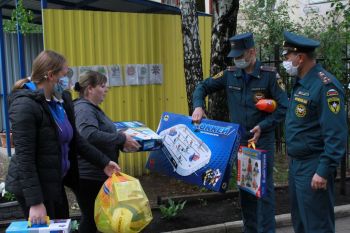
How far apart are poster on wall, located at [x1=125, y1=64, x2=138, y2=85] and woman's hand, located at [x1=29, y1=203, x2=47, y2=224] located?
420cm

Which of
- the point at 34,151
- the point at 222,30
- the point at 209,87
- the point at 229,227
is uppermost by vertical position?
the point at 222,30

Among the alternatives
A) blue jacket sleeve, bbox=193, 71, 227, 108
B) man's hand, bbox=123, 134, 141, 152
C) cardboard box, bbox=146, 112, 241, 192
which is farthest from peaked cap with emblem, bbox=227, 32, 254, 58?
man's hand, bbox=123, 134, 141, 152

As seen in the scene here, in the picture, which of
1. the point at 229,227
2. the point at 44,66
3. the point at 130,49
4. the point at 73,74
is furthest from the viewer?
the point at 130,49

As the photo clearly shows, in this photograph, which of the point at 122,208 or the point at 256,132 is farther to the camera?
the point at 256,132

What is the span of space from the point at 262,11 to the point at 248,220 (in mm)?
10787

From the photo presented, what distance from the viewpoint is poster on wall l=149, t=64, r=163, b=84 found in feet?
24.5

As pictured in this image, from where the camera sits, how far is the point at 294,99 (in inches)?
149

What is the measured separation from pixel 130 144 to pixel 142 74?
3329 millimetres

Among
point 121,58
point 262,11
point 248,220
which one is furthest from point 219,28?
point 262,11

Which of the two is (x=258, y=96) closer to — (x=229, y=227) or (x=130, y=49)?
(x=229, y=227)

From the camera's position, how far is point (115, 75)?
281 inches

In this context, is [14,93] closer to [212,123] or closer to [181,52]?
[212,123]

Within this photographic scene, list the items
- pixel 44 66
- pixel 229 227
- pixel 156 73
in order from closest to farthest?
pixel 44 66 < pixel 229 227 < pixel 156 73

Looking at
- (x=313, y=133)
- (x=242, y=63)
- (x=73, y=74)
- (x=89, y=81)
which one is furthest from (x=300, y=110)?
(x=73, y=74)
